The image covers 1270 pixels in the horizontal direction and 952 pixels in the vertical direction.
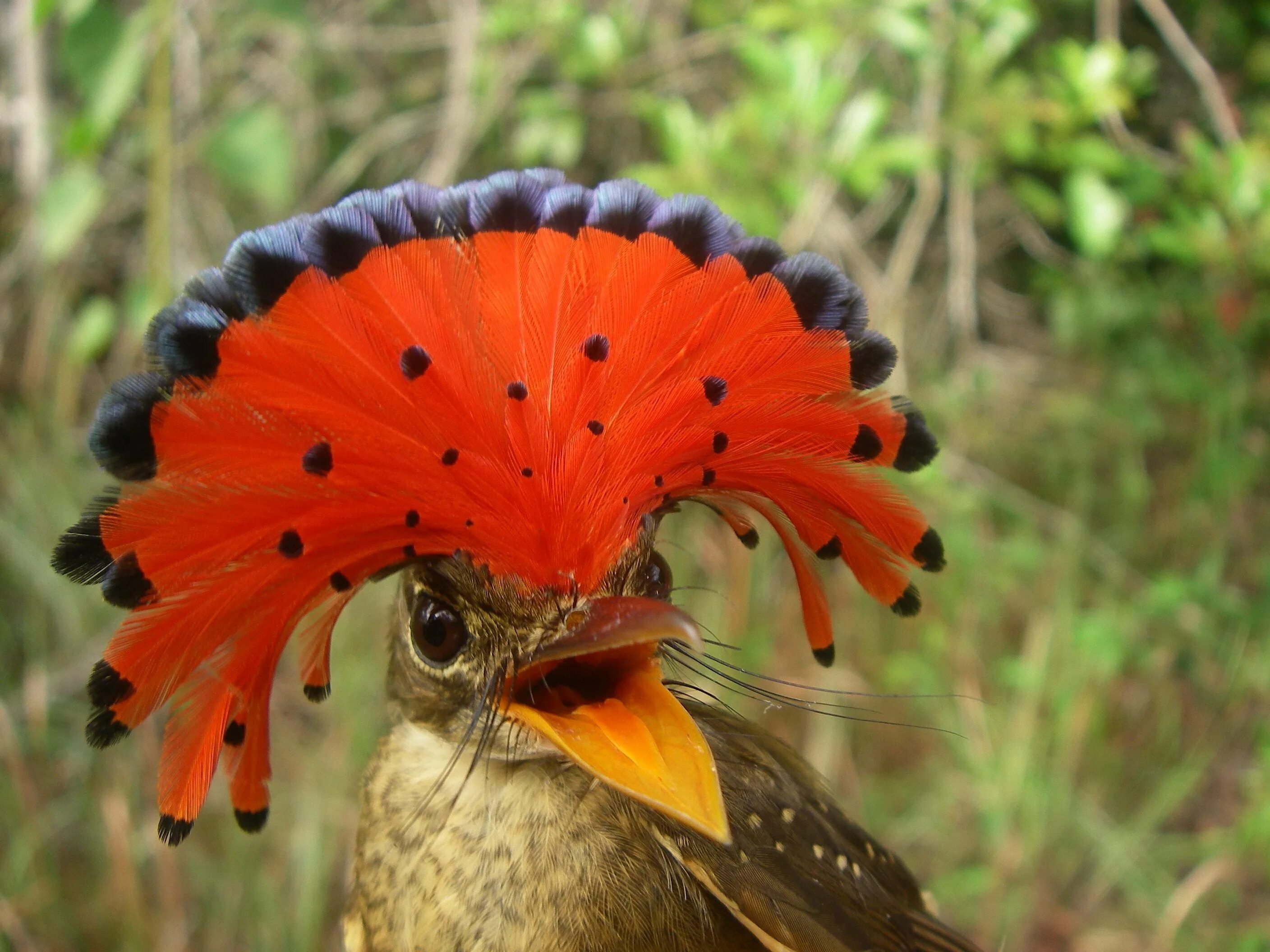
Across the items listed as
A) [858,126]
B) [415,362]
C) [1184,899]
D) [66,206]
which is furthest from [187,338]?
[1184,899]

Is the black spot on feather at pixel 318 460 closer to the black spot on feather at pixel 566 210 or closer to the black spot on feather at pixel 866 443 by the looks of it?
the black spot on feather at pixel 566 210

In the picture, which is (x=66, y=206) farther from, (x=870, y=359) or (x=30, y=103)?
(x=870, y=359)

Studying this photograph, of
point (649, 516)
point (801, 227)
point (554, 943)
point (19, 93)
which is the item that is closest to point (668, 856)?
point (554, 943)

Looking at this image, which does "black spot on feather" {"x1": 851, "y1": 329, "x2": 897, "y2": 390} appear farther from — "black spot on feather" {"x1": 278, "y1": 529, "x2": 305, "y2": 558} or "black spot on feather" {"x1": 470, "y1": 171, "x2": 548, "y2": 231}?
"black spot on feather" {"x1": 278, "y1": 529, "x2": 305, "y2": 558}

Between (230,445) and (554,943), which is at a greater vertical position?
(230,445)

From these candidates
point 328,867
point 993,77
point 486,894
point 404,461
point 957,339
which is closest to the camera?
point 404,461

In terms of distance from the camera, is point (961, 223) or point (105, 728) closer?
point (105, 728)

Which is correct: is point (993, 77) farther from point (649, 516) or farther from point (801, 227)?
point (649, 516)
